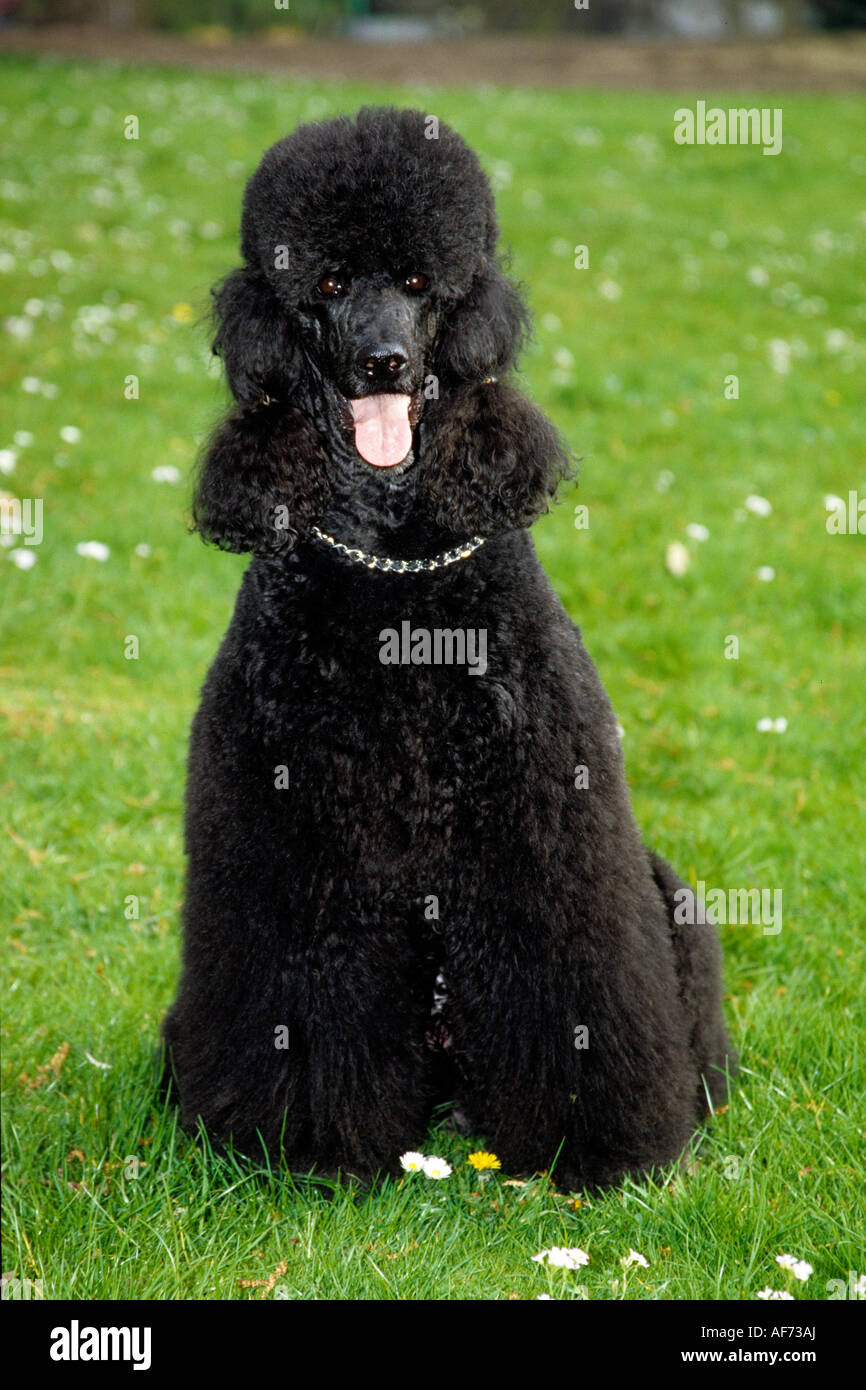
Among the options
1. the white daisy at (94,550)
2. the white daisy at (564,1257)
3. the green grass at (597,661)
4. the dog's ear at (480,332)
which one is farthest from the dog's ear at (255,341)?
the white daisy at (94,550)

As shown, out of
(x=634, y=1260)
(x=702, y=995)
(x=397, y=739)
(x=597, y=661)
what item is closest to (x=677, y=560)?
(x=597, y=661)

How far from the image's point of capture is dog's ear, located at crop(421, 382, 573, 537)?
9.17ft

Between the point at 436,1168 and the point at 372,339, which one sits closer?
the point at 372,339

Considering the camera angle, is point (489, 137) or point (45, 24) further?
point (45, 24)

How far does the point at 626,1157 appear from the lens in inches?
121

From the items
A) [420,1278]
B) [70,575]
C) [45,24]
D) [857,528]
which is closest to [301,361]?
[420,1278]

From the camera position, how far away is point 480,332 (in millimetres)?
2838

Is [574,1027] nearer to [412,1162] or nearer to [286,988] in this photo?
[412,1162]

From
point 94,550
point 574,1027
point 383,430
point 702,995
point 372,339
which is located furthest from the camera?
point 94,550

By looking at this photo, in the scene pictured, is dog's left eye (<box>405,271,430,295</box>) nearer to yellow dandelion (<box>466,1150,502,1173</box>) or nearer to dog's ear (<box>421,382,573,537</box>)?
dog's ear (<box>421,382,573,537</box>)

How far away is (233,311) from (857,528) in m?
4.87

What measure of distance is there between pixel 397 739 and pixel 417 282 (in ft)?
3.07

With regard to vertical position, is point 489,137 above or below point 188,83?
below

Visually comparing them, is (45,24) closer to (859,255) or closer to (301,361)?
(859,255)
